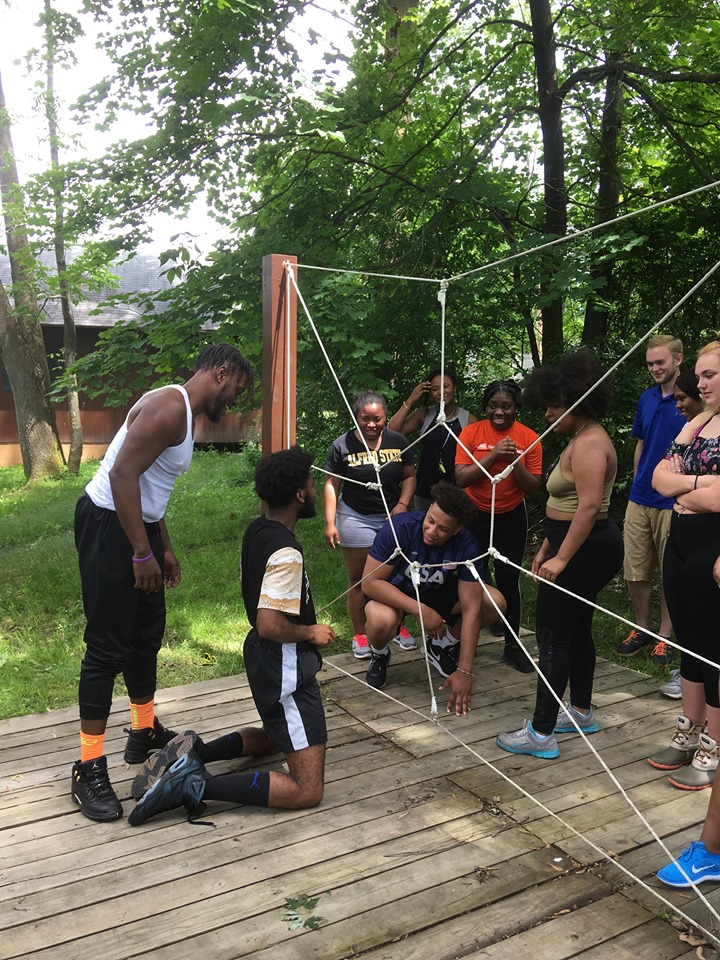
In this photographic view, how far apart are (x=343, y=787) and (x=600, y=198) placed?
538 cm

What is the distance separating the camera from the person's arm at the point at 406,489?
3848mm

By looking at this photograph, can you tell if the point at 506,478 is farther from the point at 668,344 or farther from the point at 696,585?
the point at 696,585

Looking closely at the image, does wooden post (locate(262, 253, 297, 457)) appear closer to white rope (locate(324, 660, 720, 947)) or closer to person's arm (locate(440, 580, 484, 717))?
person's arm (locate(440, 580, 484, 717))

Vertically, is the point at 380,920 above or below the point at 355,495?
below

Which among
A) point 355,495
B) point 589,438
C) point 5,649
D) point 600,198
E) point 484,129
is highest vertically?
point 484,129

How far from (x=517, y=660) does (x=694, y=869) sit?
173 centimetres

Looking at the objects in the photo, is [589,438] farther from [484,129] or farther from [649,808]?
[484,129]

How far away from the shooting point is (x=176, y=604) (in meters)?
5.07

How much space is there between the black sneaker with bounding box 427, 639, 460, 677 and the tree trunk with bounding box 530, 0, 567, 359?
294 centimetres

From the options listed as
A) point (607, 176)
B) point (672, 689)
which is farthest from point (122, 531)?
point (607, 176)

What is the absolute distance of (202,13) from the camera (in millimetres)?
5176

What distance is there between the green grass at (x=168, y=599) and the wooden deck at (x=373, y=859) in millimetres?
763

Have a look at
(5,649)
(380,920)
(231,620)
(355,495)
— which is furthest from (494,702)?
(5,649)

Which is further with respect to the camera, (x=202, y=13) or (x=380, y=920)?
(x=202, y=13)
